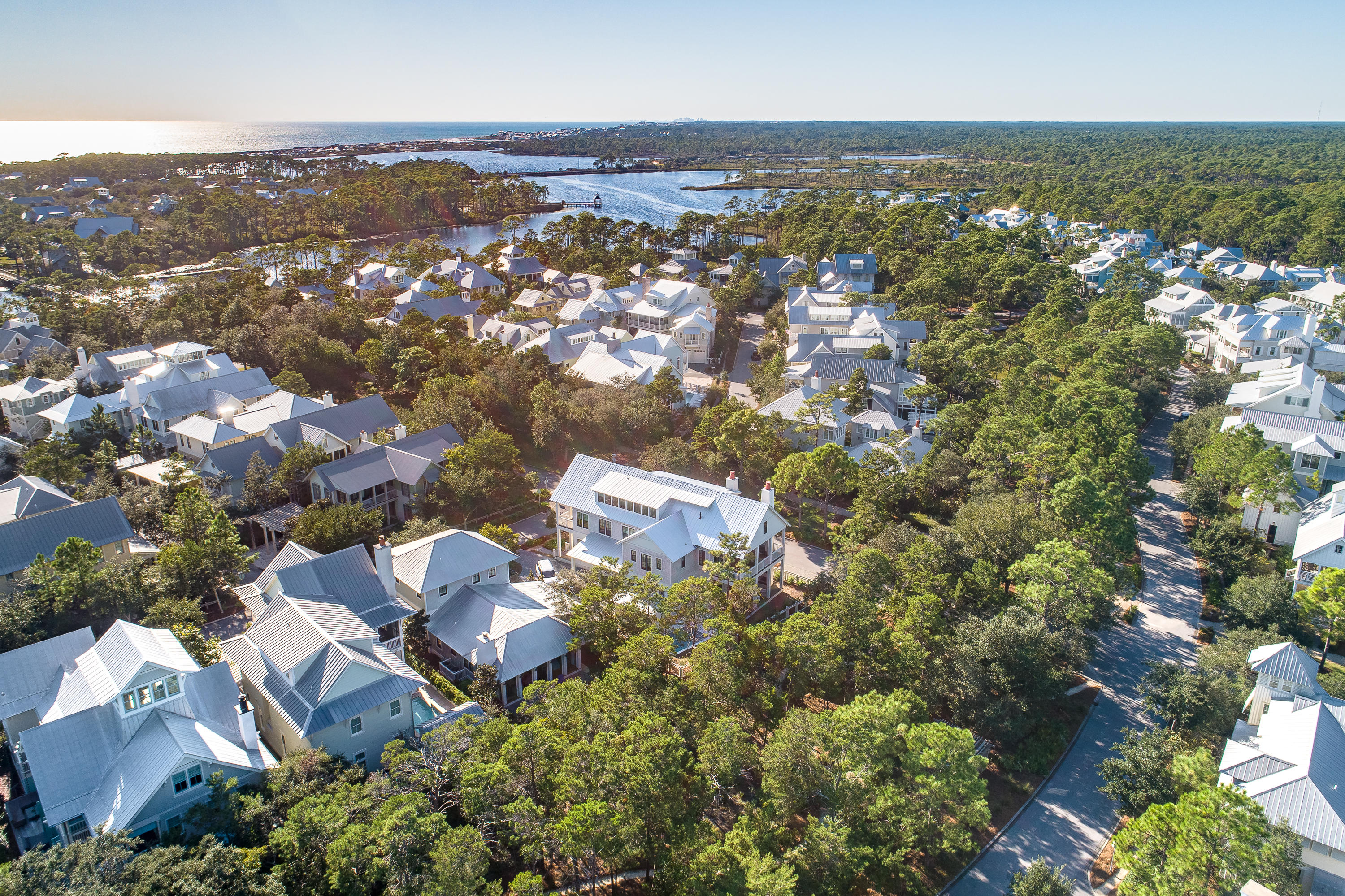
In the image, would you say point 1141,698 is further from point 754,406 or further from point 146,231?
point 146,231

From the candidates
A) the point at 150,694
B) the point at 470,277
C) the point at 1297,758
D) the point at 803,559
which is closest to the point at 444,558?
the point at 150,694

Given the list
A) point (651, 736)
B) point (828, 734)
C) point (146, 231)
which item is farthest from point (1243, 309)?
point (146, 231)

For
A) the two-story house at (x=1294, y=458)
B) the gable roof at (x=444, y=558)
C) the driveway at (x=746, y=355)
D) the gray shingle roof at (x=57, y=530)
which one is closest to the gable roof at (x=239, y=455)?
the gray shingle roof at (x=57, y=530)

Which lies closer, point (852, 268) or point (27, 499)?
point (27, 499)

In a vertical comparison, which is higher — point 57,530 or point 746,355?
point 57,530

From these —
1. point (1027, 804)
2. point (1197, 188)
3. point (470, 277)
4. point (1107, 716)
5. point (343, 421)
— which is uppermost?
point (1197, 188)

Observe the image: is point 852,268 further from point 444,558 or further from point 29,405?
point 29,405

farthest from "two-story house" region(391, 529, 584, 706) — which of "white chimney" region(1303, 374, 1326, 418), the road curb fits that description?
"white chimney" region(1303, 374, 1326, 418)
